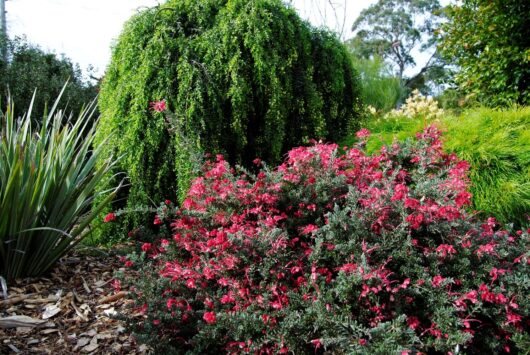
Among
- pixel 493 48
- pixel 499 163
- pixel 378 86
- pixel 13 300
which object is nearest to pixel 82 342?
pixel 13 300

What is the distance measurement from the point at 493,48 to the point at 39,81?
22.9 ft

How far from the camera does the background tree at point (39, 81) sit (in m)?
7.27

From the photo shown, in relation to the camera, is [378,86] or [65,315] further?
[378,86]

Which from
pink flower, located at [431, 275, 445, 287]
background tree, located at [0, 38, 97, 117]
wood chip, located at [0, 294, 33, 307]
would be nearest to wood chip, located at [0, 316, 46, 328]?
wood chip, located at [0, 294, 33, 307]

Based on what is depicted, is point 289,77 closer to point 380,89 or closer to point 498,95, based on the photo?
point 498,95

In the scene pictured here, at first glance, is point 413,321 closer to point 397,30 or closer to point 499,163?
point 499,163

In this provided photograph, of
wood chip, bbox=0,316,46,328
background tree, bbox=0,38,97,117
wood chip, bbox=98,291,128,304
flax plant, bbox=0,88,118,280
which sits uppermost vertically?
background tree, bbox=0,38,97,117

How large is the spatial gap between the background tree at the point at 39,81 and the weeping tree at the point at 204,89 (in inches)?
150

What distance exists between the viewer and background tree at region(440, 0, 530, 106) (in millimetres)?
6586

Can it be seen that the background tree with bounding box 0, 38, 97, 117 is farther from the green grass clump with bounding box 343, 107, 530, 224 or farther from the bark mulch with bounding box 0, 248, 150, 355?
the green grass clump with bounding box 343, 107, 530, 224

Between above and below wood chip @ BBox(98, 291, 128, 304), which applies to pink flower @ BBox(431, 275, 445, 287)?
above

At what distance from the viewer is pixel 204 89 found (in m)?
3.32

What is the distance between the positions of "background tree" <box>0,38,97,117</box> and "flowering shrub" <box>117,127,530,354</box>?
17.7ft

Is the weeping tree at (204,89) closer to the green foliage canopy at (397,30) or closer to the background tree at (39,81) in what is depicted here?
the background tree at (39,81)
